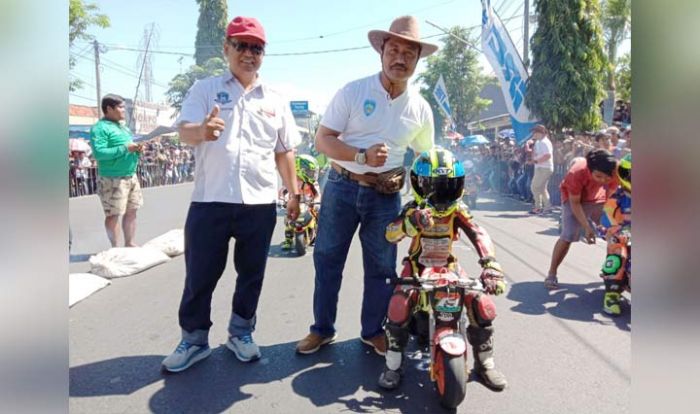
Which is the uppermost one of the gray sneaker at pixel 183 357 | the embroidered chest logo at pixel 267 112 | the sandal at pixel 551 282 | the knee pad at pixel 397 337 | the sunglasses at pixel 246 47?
the sunglasses at pixel 246 47

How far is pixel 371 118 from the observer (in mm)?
3340

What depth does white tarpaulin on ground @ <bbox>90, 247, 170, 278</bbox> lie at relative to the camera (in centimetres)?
572

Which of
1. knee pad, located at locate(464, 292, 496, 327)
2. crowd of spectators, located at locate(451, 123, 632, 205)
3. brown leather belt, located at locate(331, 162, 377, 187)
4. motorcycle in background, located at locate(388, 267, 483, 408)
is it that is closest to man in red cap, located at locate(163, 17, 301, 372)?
brown leather belt, located at locate(331, 162, 377, 187)

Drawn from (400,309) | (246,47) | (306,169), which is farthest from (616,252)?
(306,169)

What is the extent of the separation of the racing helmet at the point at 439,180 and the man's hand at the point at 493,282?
1.78 feet

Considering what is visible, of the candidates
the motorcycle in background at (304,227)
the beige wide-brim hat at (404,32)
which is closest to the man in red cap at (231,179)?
the beige wide-brim hat at (404,32)

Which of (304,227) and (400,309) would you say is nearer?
(400,309)

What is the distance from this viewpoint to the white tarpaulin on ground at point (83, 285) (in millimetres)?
4870

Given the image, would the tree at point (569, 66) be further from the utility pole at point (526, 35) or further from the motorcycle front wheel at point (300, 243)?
the motorcycle front wheel at point (300, 243)

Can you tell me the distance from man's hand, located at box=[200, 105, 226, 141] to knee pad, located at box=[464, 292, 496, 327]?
1.88 metres

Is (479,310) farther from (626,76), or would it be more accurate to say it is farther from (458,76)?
(458,76)

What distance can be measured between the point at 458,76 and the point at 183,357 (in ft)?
108

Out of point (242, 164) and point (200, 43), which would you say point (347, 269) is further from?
point (200, 43)

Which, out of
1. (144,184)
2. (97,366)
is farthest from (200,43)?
(97,366)
